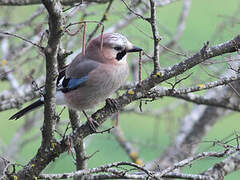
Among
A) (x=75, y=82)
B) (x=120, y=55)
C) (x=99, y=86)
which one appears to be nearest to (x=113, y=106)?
(x=99, y=86)

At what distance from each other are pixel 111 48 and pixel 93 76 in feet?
1.07

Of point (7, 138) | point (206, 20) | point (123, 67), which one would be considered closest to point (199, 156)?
point (123, 67)

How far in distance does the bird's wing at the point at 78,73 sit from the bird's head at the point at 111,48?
0.25 feet

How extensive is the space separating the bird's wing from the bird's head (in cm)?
8

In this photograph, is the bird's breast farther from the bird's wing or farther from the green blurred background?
the green blurred background

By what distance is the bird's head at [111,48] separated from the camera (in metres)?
3.75

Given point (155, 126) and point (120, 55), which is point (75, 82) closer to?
point (120, 55)

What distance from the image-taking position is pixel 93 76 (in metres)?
4.02

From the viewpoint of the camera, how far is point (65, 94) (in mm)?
4133

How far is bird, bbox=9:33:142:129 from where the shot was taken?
392 centimetres

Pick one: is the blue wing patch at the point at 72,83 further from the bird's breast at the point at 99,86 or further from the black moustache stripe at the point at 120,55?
the black moustache stripe at the point at 120,55

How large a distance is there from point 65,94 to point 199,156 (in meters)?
1.63

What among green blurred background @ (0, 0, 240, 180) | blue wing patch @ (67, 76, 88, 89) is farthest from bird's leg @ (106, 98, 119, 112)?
green blurred background @ (0, 0, 240, 180)

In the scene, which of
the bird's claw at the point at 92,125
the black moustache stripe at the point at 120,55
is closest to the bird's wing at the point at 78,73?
the black moustache stripe at the point at 120,55
